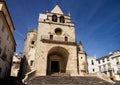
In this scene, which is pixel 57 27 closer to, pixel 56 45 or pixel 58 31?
pixel 58 31

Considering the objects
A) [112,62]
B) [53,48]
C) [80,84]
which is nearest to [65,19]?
[53,48]

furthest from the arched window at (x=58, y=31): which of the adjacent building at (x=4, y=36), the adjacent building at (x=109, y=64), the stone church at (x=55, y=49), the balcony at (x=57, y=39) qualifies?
the adjacent building at (x=109, y=64)

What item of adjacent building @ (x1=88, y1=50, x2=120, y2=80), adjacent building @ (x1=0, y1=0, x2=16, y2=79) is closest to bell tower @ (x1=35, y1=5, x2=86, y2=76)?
adjacent building @ (x1=0, y1=0, x2=16, y2=79)

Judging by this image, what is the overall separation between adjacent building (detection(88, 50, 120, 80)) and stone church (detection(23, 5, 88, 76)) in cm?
1731

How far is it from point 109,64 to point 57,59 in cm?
2335

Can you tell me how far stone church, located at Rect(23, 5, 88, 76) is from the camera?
864 inches

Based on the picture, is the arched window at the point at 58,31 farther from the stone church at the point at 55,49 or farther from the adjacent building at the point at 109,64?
the adjacent building at the point at 109,64

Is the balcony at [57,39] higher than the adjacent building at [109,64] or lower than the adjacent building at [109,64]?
higher

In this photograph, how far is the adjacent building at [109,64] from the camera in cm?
3701

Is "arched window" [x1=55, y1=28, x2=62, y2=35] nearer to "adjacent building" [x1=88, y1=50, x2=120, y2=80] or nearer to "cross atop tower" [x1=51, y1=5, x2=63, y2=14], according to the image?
"cross atop tower" [x1=51, y1=5, x2=63, y2=14]

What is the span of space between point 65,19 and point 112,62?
23.2 metres

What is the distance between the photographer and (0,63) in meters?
14.7

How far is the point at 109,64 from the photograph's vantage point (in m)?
40.0

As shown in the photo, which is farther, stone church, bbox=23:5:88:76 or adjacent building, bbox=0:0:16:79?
stone church, bbox=23:5:88:76
